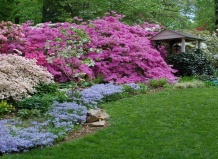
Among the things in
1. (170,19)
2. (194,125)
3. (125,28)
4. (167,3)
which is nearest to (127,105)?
(194,125)

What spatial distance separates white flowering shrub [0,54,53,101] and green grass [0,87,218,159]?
1.76m

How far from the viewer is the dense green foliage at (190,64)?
11039mm

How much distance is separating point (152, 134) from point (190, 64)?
20.3ft

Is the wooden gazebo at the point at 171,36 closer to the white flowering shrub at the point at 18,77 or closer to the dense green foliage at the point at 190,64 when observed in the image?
the dense green foliage at the point at 190,64

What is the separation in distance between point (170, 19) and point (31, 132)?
39.9 feet

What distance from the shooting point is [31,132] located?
17.4 feet

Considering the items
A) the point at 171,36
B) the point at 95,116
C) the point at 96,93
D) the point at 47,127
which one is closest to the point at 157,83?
the point at 96,93

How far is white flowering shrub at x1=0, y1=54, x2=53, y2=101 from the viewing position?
6906 millimetres

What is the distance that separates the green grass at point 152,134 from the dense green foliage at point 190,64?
11.5 feet

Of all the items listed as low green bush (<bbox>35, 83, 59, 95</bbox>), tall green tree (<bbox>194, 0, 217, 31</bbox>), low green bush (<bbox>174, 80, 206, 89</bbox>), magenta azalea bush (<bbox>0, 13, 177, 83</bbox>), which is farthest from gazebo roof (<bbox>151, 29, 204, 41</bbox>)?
tall green tree (<bbox>194, 0, 217, 31</bbox>)

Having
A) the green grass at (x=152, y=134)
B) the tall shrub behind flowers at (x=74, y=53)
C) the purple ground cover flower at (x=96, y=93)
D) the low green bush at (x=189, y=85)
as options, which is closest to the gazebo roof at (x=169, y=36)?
the low green bush at (x=189, y=85)

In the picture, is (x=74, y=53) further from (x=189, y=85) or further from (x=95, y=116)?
(x=189, y=85)

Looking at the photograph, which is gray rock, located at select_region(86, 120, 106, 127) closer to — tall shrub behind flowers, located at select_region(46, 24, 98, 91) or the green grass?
the green grass

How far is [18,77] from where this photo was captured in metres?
7.48
